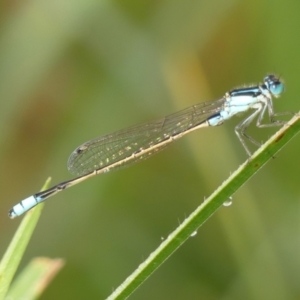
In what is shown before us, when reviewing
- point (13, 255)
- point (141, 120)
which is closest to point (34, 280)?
point (13, 255)

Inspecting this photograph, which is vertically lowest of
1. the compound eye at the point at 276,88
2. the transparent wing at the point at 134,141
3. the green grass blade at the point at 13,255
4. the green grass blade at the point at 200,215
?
the green grass blade at the point at 200,215

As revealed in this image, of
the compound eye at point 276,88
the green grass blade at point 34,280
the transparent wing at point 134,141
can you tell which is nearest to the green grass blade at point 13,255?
the green grass blade at point 34,280

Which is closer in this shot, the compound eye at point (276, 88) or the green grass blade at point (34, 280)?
the green grass blade at point (34, 280)

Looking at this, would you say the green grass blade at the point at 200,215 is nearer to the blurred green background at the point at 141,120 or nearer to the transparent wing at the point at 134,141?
the transparent wing at the point at 134,141

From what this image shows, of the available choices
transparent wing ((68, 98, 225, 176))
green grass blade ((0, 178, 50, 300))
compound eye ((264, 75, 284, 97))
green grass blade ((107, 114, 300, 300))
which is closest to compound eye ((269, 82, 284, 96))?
compound eye ((264, 75, 284, 97))

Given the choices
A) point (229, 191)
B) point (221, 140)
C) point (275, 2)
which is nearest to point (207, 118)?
point (221, 140)

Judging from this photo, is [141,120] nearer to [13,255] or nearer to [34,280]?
[34,280]

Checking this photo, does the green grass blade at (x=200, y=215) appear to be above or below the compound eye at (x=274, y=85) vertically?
below
